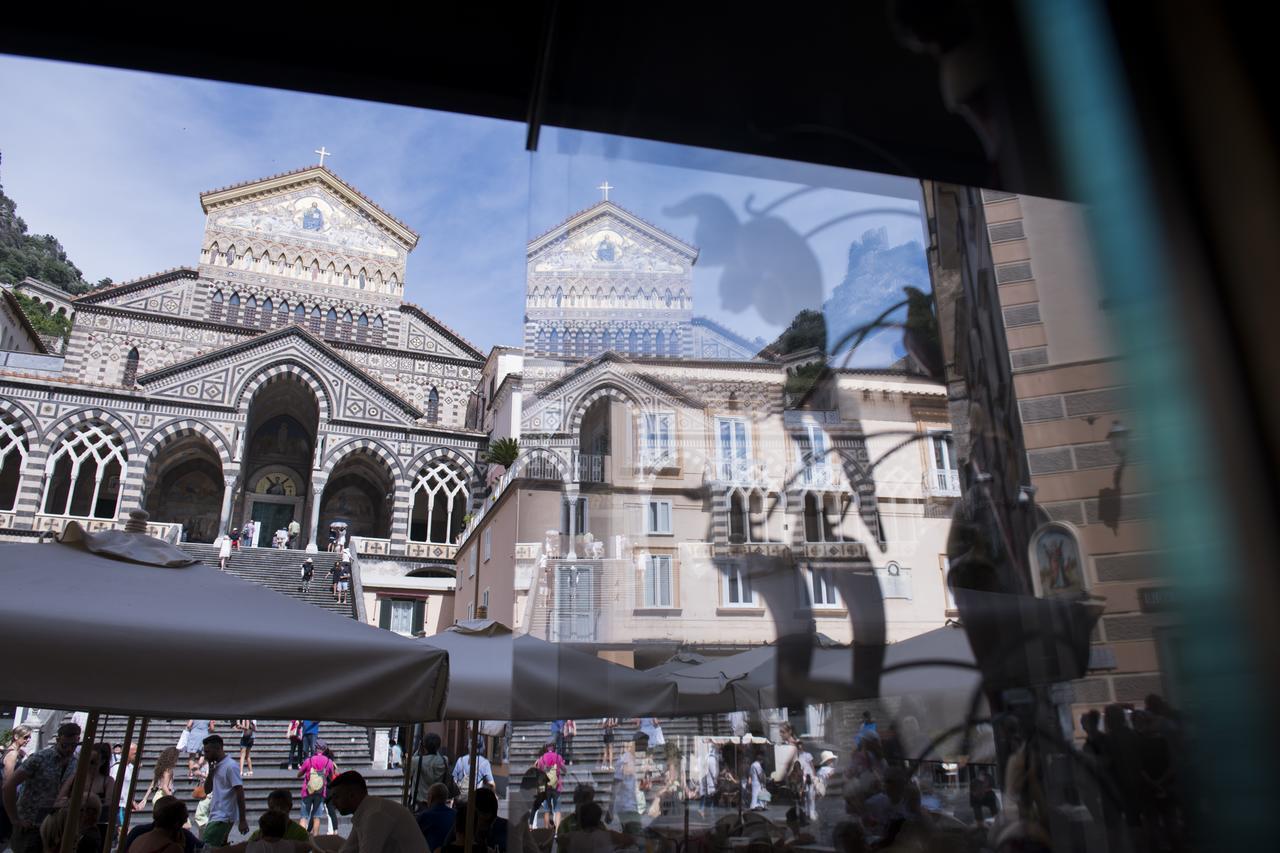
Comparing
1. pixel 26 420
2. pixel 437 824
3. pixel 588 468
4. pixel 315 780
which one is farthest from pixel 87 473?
pixel 588 468

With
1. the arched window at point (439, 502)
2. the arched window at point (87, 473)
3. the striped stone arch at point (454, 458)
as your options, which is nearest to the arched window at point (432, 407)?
the striped stone arch at point (454, 458)

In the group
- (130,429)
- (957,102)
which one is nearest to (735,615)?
(957,102)

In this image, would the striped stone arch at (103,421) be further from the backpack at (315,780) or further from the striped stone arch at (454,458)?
the backpack at (315,780)

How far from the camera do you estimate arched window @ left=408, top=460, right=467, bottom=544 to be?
94.5 feet

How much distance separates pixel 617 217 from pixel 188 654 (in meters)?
2.40

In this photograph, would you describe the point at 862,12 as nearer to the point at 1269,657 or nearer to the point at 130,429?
the point at 1269,657

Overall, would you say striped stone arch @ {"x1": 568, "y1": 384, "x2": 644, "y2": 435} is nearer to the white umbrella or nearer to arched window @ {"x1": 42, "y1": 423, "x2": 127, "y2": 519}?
the white umbrella

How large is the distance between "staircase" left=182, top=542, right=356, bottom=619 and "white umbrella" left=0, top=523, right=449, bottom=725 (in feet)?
63.5

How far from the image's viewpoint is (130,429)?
25.8m

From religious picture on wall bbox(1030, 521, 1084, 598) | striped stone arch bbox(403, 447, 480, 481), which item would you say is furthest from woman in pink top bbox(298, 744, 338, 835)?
striped stone arch bbox(403, 447, 480, 481)

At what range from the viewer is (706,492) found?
1255mm

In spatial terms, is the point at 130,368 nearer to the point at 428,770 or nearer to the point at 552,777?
the point at 428,770

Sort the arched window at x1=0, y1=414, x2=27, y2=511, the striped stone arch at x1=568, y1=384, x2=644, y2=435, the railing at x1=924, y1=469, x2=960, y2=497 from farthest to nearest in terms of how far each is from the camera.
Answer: the arched window at x1=0, y1=414, x2=27, y2=511 < the striped stone arch at x1=568, y1=384, x2=644, y2=435 < the railing at x1=924, y1=469, x2=960, y2=497

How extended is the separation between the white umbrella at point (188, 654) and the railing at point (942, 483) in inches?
100
